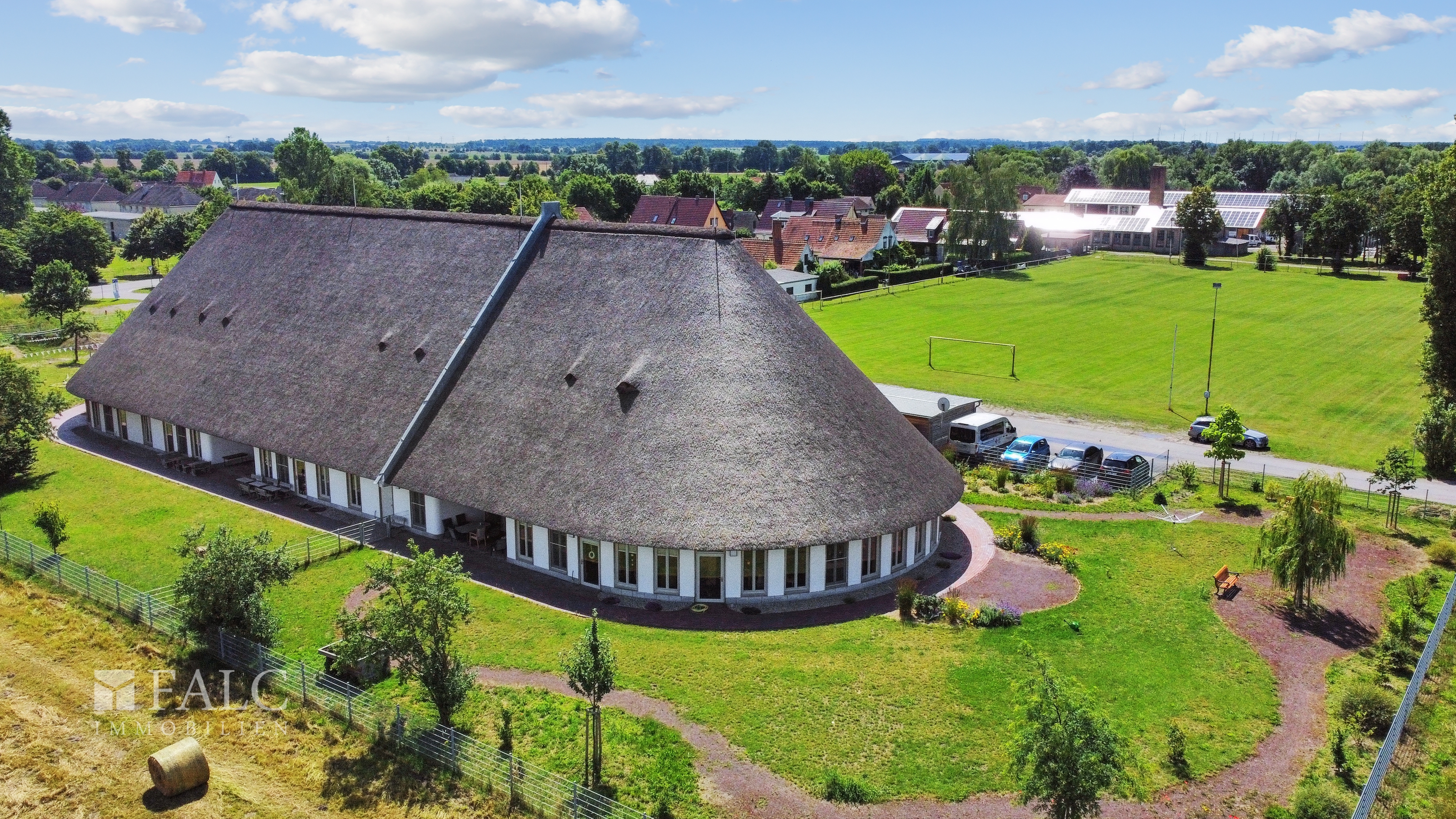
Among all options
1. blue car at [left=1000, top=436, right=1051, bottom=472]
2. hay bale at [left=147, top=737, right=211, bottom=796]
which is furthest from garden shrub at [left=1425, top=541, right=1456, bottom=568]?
hay bale at [left=147, top=737, right=211, bottom=796]

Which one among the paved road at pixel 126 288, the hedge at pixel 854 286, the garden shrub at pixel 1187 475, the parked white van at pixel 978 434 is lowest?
the garden shrub at pixel 1187 475

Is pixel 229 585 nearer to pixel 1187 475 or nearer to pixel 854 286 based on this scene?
pixel 1187 475

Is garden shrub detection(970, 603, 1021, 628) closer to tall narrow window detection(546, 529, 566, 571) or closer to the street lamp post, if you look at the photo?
tall narrow window detection(546, 529, 566, 571)

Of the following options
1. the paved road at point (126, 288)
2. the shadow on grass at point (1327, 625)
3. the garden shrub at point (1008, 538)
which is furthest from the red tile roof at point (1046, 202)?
A: the shadow on grass at point (1327, 625)

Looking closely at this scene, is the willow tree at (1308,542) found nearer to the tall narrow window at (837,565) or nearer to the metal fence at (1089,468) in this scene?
the metal fence at (1089,468)

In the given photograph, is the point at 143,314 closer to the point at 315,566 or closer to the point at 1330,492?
the point at 315,566

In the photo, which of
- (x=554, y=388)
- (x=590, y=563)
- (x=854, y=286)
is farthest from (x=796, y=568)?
(x=854, y=286)

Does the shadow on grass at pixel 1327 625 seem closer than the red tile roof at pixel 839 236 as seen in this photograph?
Yes

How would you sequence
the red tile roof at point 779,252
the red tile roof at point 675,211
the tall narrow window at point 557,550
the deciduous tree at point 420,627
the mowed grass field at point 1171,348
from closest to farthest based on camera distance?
the deciduous tree at point 420,627 → the tall narrow window at point 557,550 → the mowed grass field at point 1171,348 → the red tile roof at point 779,252 → the red tile roof at point 675,211
